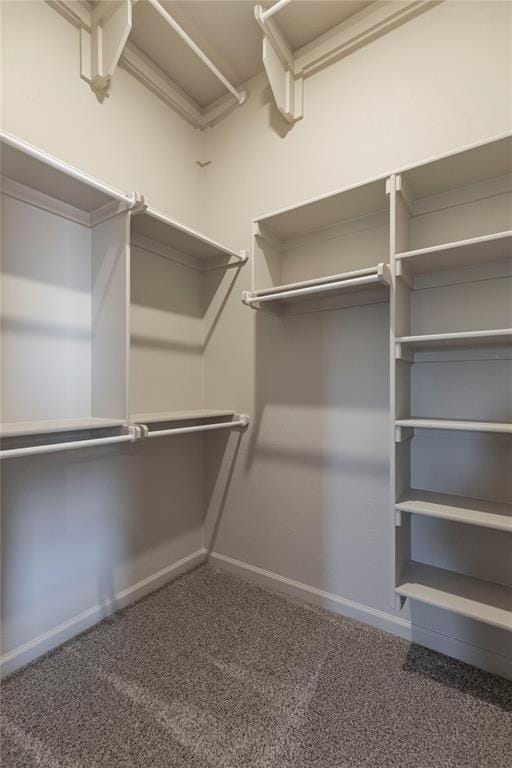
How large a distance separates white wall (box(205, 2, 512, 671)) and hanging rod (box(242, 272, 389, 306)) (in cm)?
24

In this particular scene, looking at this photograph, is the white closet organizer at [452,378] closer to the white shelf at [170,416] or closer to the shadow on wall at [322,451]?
the shadow on wall at [322,451]

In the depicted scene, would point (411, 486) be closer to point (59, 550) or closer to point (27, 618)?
point (59, 550)

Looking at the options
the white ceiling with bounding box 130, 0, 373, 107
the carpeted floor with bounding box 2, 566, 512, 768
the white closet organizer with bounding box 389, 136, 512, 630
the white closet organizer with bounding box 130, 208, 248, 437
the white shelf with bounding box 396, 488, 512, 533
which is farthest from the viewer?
the white closet organizer with bounding box 130, 208, 248, 437

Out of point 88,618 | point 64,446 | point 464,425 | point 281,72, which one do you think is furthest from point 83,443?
point 281,72

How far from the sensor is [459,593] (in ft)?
4.37

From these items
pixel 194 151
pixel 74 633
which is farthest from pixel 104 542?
pixel 194 151

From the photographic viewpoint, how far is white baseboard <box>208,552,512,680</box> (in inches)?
55.6

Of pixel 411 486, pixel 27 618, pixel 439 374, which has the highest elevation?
pixel 439 374

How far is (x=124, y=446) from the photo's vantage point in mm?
1804

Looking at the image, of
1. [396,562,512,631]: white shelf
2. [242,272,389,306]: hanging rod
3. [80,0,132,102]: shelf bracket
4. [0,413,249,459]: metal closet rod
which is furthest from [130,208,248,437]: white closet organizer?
[396,562,512,631]: white shelf

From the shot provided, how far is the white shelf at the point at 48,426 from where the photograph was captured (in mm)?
1152

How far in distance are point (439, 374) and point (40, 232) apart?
1.80 metres

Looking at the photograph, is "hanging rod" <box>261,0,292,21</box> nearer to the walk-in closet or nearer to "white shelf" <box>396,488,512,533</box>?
the walk-in closet

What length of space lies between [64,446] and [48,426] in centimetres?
10
